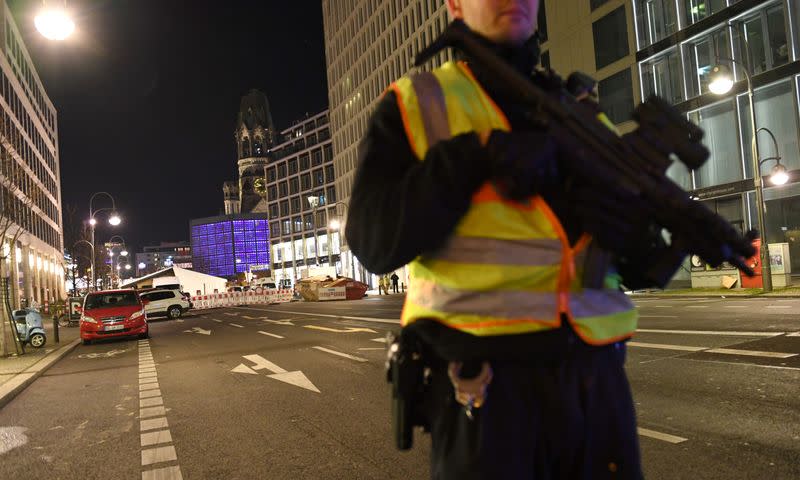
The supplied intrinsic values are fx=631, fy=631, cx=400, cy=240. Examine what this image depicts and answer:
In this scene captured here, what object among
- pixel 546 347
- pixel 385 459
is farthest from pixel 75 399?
pixel 546 347

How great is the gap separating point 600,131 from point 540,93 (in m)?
0.17

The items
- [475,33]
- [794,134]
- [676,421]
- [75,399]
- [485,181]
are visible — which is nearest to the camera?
[485,181]

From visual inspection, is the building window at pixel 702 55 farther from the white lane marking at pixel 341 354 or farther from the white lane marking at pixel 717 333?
the white lane marking at pixel 341 354

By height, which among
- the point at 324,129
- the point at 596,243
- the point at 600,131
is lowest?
the point at 596,243

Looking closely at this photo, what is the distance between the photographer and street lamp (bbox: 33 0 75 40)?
32.1 ft

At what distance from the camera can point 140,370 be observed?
11.8m

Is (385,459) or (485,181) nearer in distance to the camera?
(485,181)

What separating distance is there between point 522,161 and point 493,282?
291 mm

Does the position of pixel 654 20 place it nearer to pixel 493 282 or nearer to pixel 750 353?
pixel 750 353

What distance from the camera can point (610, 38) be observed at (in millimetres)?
34188

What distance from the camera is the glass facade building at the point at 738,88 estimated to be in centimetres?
2575

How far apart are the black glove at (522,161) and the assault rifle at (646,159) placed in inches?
2.2

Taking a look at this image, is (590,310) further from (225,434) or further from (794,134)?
(794,134)

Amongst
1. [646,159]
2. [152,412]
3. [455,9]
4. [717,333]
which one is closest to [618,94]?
[717,333]
